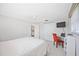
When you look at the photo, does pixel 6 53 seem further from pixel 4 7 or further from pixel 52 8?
pixel 52 8

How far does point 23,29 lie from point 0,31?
33cm

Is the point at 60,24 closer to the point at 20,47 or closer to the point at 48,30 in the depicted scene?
the point at 48,30

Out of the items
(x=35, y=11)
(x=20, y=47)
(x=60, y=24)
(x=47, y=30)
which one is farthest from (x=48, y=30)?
(x=20, y=47)

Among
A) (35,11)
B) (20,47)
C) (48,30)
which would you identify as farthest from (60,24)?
(20,47)

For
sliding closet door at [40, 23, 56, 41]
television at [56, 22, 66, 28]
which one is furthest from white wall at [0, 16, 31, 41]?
television at [56, 22, 66, 28]

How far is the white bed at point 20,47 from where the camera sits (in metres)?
1.14

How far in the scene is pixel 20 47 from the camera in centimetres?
126

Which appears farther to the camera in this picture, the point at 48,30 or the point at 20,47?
the point at 48,30

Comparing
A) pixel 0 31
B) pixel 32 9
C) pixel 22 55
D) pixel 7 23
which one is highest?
pixel 32 9

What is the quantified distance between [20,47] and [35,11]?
0.56 m

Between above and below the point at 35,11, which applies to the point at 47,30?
below

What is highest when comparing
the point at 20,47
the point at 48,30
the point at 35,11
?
the point at 35,11

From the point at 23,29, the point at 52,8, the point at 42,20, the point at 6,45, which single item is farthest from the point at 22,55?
the point at 52,8

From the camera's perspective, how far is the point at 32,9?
1.29m
